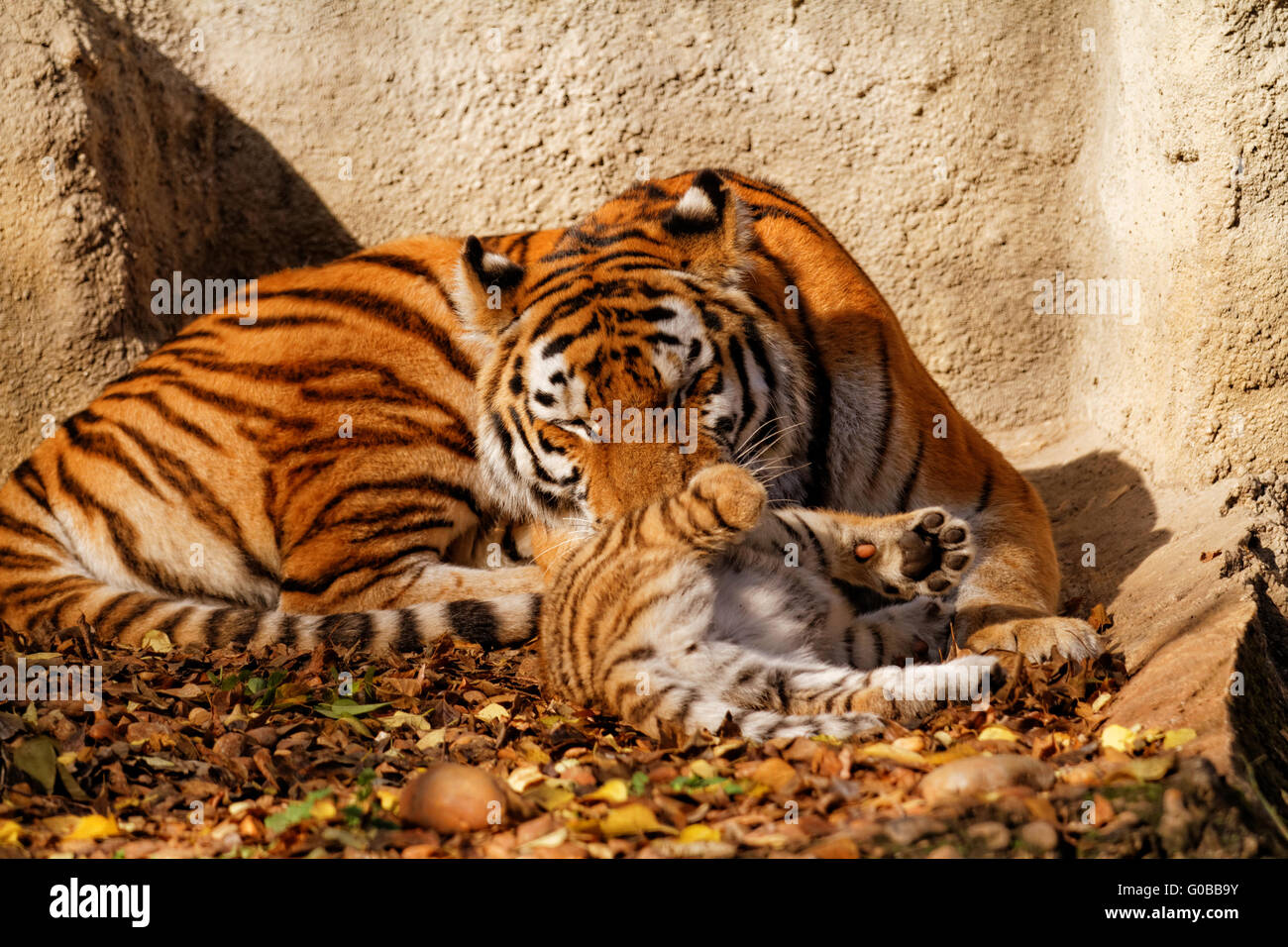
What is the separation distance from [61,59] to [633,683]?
11.3ft

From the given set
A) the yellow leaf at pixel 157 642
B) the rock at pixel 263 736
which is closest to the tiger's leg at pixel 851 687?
the rock at pixel 263 736

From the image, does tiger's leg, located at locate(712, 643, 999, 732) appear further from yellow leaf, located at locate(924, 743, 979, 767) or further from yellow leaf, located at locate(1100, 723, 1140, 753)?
yellow leaf, located at locate(1100, 723, 1140, 753)

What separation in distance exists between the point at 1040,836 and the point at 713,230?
2044 millimetres

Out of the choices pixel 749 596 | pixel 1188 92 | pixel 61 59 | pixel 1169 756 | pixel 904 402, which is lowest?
pixel 1169 756

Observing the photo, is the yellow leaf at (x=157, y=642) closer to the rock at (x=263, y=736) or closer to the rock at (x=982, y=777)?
the rock at (x=263, y=736)

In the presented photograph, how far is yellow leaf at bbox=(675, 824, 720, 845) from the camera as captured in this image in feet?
6.95

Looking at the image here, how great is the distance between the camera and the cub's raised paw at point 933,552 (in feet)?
9.85

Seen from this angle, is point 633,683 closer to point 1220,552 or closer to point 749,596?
point 749,596

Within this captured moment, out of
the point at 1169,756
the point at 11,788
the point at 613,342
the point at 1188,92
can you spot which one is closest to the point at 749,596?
the point at 613,342

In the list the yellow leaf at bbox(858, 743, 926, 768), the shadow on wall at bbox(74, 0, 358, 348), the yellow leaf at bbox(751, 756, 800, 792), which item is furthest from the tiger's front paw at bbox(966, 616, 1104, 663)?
the shadow on wall at bbox(74, 0, 358, 348)

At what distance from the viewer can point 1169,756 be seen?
227cm

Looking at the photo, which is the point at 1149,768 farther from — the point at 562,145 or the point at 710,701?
the point at 562,145

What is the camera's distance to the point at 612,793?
7.73 feet
